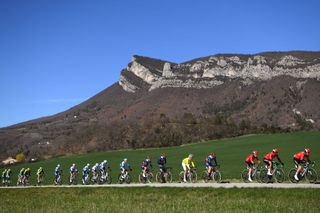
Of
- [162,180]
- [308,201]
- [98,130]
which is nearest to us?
[308,201]

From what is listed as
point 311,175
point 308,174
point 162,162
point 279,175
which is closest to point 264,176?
point 279,175

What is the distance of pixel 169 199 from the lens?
24.1 m

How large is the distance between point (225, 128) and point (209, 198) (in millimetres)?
91580

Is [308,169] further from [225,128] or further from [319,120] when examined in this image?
[319,120]

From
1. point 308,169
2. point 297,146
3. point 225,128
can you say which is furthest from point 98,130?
point 308,169

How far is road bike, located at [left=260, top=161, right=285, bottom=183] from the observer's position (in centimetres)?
2865

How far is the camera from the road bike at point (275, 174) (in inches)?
1128

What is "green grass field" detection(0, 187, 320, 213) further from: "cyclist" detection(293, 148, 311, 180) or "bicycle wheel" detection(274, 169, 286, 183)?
"bicycle wheel" detection(274, 169, 286, 183)

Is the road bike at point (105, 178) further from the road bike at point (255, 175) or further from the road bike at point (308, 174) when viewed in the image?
the road bike at point (308, 174)

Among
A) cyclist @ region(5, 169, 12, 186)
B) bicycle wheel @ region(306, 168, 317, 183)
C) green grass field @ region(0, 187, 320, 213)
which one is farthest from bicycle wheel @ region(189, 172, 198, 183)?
cyclist @ region(5, 169, 12, 186)

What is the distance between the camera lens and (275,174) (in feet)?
95.2

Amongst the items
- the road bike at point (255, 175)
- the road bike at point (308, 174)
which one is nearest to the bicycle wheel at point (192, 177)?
the road bike at point (255, 175)

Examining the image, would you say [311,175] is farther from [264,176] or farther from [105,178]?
[105,178]

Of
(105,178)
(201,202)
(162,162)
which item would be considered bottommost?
(201,202)
